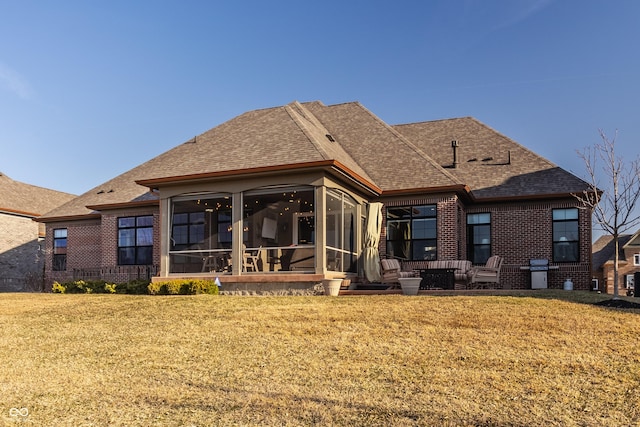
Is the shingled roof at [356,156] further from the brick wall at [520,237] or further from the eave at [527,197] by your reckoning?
the brick wall at [520,237]

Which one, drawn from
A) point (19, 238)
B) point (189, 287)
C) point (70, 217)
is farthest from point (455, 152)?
point (19, 238)

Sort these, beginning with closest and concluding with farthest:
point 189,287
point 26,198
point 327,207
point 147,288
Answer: point 189,287, point 147,288, point 327,207, point 26,198

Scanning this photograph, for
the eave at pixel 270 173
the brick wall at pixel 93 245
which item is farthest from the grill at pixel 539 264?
the brick wall at pixel 93 245

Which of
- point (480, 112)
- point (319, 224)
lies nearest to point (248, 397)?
point (319, 224)

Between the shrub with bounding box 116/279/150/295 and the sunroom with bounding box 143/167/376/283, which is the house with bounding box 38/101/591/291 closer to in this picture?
the sunroom with bounding box 143/167/376/283

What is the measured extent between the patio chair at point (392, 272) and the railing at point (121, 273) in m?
9.22

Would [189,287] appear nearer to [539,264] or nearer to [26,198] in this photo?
[539,264]

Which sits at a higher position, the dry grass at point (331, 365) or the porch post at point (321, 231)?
the porch post at point (321, 231)

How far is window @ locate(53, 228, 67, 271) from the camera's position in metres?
25.5

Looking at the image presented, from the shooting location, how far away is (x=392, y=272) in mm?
18047

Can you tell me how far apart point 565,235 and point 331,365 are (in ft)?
47.3

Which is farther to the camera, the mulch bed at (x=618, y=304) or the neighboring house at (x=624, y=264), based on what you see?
the neighboring house at (x=624, y=264)

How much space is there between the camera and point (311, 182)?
53.9 feet

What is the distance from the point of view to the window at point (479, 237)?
20844 mm
